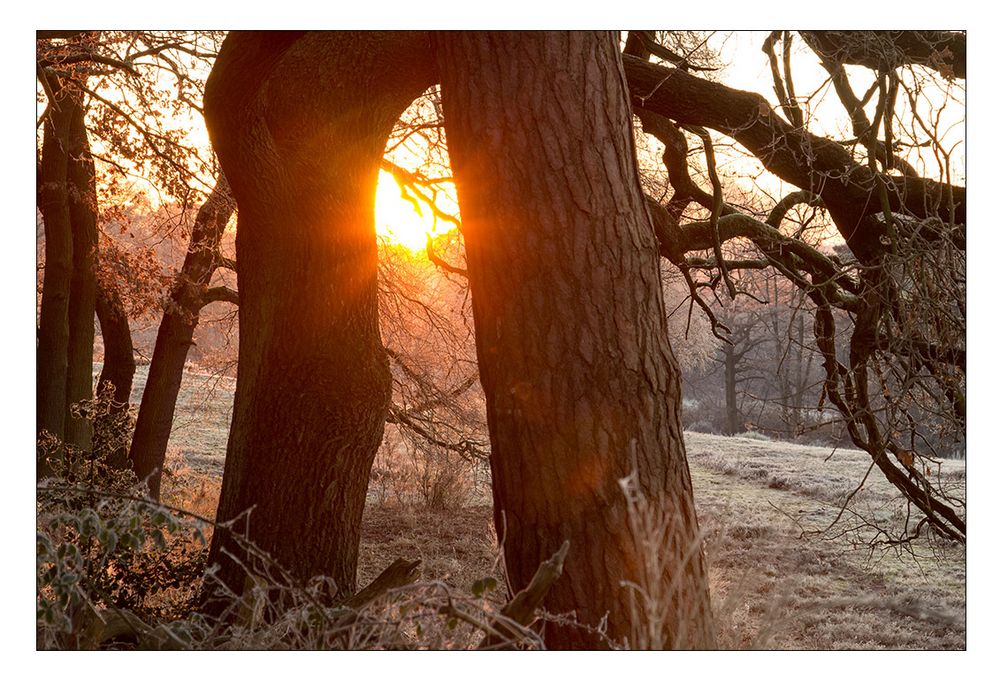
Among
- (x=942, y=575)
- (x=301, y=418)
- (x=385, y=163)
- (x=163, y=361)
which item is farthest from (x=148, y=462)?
(x=942, y=575)

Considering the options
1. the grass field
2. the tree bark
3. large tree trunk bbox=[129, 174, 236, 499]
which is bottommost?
the grass field

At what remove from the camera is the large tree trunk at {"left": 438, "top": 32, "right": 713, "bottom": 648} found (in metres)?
2.55

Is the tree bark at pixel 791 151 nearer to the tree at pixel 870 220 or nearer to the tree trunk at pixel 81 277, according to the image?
the tree at pixel 870 220

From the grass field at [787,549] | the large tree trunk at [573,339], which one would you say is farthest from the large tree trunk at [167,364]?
the large tree trunk at [573,339]

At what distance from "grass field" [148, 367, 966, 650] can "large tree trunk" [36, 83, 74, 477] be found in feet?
8.38

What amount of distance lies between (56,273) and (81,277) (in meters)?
0.47

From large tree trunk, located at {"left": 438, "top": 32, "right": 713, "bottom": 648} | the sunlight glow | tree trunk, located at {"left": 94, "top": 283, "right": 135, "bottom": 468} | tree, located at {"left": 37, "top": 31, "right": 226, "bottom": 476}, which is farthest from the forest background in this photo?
tree trunk, located at {"left": 94, "top": 283, "right": 135, "bottom": 468}

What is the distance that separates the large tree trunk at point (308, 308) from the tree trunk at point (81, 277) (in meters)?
3.05

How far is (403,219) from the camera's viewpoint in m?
7.71

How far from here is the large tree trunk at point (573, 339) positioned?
8.38 ft

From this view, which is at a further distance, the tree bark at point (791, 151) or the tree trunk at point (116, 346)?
the tree trunk at point (116, 346)

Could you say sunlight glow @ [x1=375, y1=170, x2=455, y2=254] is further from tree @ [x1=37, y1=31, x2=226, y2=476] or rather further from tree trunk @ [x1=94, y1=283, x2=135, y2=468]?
tree trunk @ [x1=94, y1=283, x2=135, y2=468]
